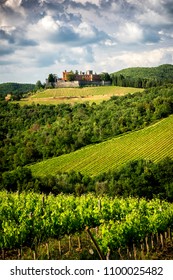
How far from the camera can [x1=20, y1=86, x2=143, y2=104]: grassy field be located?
39.4m

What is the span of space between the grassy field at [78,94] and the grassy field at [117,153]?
10.8 metres

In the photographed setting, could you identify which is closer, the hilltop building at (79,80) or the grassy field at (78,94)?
the grassy field at (78,94)

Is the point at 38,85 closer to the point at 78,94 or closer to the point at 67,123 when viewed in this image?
the point at 78,94

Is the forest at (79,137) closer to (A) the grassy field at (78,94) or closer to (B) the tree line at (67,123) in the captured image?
(B) the tree line at (67,123)

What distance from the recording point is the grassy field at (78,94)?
1553 inches

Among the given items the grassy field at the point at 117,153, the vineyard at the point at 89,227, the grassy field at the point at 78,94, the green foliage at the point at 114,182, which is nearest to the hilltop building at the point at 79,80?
the grassy field at the point at 78,94

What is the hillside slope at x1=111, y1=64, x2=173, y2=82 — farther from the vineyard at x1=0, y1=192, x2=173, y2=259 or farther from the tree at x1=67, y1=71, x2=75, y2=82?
→ the vineyard at x1=0, y1=192, x2=173, y2=259

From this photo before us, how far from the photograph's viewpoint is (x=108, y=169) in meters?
24.2

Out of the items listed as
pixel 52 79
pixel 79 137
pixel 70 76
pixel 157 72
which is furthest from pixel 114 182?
pixel 52 79

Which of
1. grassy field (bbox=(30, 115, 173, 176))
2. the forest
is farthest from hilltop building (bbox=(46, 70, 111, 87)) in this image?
grassy field (bbox=(30, 115, 173, 176))

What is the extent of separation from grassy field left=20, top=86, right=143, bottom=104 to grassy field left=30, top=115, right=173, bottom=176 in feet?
35.3

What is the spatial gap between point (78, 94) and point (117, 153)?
1792 centimetres

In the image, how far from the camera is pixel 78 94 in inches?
1699

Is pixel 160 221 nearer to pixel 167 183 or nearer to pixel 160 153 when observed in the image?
pixel 167 183
